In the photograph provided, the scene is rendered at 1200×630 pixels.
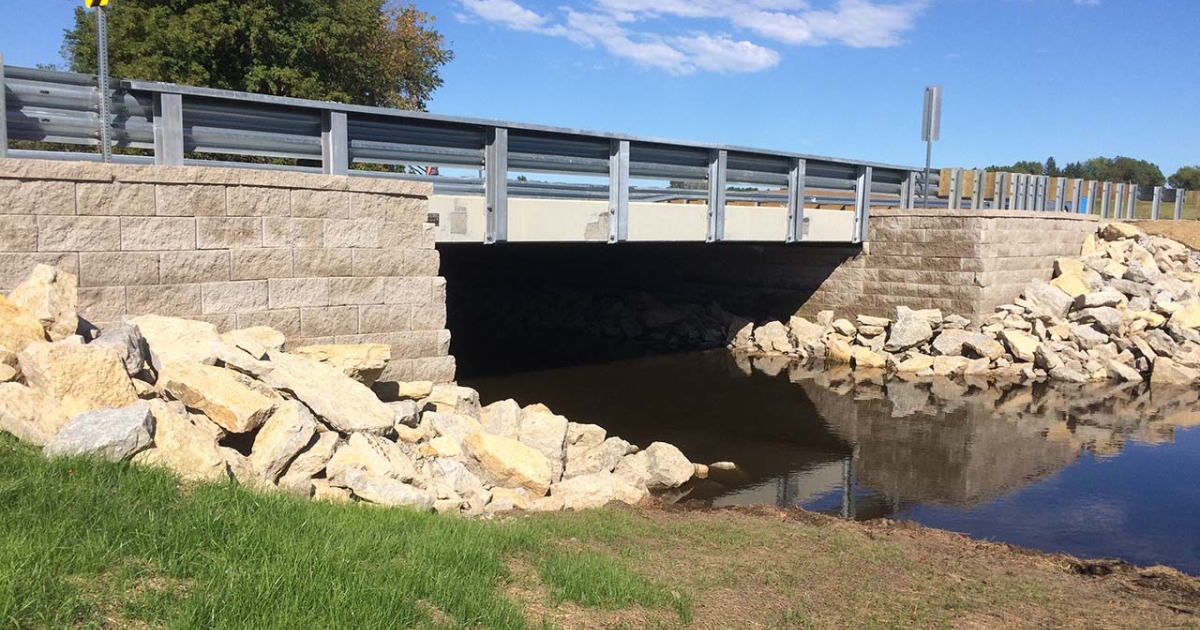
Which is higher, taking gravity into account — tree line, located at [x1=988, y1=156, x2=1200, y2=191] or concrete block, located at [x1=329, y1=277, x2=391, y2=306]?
tree line, located at [x1=988, y1=156, x2=1200, y2=191]

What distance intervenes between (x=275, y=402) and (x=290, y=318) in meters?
2.53

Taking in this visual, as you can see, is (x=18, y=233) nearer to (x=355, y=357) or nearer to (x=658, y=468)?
(x=355, y=357)

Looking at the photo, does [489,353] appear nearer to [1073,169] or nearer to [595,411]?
[595,411]

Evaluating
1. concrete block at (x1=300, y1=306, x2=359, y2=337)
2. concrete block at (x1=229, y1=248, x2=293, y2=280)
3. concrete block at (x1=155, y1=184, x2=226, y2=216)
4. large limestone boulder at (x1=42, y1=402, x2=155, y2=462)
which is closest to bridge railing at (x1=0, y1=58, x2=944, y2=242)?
concrete block at (x1=155, y1=184, x2=226, y2=216)

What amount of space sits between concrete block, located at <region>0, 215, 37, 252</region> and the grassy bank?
321 cm

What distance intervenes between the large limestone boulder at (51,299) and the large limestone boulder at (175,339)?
464mm

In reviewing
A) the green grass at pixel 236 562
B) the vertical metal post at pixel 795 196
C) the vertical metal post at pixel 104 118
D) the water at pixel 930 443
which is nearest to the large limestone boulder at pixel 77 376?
the green grass at pixel 236 562

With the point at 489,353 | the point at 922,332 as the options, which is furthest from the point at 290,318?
the point at 922,332

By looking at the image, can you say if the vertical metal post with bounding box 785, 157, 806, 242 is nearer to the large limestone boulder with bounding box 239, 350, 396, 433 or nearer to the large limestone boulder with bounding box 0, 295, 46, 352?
the large limestone boulder with bounding box 239, 350, 396, 433

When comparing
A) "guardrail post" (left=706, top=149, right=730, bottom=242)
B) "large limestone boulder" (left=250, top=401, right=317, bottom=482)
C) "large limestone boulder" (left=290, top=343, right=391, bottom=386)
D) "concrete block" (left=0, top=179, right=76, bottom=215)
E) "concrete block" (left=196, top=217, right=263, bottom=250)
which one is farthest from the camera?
"guardrail post" (left=706, top=149, right=730, bottom=242)

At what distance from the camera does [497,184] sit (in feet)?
37.5

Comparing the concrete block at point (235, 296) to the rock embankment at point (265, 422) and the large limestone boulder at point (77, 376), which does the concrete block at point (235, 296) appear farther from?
the large limestone boulder at point (77, 376)

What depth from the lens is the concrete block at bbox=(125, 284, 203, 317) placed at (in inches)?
320

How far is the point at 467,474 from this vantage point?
7.52m
